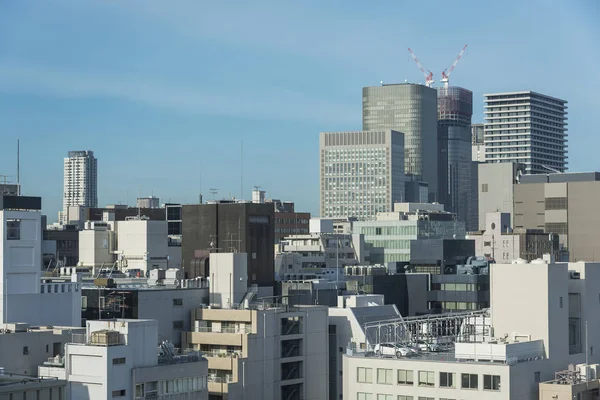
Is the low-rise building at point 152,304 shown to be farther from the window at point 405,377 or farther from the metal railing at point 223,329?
the window at point 405,377

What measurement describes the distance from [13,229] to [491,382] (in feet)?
158

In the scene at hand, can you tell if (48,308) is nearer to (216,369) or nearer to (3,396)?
(216,369)

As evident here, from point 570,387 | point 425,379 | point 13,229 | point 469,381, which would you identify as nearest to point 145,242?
point 13,229

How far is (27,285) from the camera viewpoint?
111438 millimetres

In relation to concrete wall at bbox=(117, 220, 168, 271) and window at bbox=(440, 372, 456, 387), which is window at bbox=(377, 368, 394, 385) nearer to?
window at bbox=(440, 372, 456, 387)

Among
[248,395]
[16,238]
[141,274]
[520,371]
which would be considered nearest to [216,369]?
[248,395]

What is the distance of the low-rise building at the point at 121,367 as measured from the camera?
83312 mm

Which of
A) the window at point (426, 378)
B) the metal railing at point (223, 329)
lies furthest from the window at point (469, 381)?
the metal railing at point (223, 329)

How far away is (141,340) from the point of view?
8625 centimetres

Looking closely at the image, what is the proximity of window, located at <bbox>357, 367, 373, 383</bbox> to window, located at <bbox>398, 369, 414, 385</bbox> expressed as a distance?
7.26ft

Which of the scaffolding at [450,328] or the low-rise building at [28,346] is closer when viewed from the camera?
the low-rise building at [28,346]

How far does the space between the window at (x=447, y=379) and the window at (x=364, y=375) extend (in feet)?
17.2

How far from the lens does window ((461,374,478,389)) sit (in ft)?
269

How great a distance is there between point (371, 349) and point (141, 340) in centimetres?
1637
